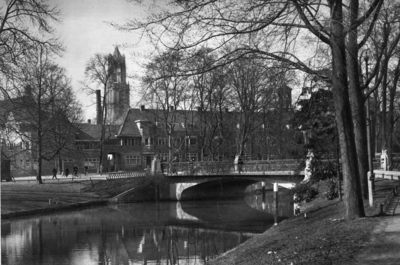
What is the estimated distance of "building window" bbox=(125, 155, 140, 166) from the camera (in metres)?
74.4

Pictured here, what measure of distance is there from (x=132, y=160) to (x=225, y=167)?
34.3 m

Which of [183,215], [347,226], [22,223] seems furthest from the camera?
[183,215]

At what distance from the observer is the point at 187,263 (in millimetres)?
17125

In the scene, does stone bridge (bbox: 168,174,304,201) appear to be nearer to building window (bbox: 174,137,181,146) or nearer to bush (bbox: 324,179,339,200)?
bush (bbox: 324,179,339,200)

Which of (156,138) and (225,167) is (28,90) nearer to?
(225,167)

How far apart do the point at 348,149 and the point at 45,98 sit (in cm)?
3152

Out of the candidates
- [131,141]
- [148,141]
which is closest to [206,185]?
[131,141]

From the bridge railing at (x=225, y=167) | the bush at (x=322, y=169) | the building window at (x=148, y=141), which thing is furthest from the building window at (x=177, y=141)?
the bush at (x=322, y=169)

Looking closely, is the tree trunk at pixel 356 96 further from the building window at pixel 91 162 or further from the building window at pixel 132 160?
the building window at pixel 132 160

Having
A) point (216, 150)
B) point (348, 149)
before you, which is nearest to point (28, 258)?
point (348, 149)

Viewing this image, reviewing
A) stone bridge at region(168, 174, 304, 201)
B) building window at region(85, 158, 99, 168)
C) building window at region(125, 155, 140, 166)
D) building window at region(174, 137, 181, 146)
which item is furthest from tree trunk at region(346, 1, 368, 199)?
building window at region(125, 155, 140, 166)

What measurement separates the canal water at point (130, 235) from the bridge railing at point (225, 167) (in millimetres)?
3516

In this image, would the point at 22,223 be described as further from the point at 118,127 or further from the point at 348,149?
the point at 118,127

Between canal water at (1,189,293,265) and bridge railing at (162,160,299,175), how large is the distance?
3.52m
